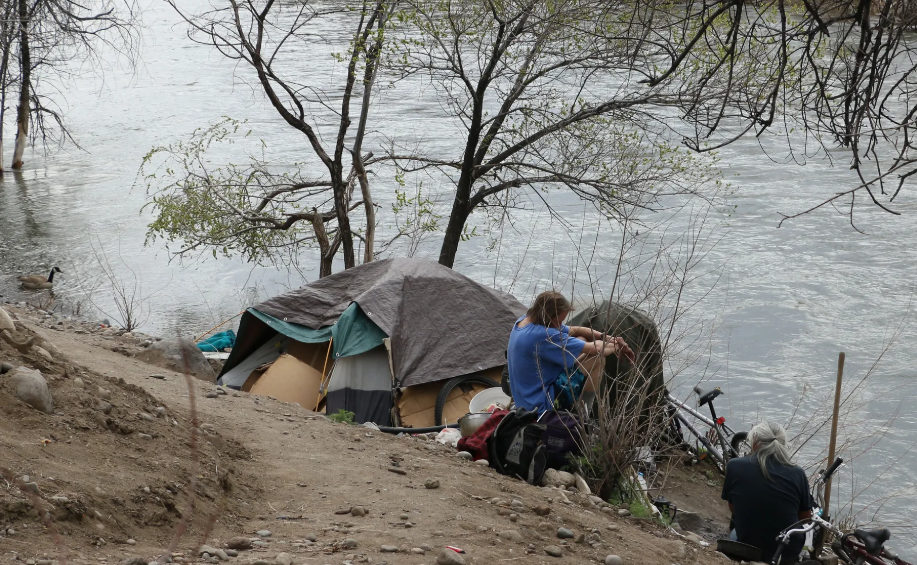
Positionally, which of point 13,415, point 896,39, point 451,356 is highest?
point 896,39

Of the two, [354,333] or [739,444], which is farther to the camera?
[354,333]

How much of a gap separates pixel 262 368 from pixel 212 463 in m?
5.52

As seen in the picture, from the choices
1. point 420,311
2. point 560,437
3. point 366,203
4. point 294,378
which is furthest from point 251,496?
point 366,203

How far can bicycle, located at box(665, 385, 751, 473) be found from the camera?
8320mm

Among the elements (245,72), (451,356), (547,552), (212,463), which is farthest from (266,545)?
(245,72)

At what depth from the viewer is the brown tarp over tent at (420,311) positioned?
9.84m

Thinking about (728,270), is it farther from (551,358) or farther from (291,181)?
(551,358)

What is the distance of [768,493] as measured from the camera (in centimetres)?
602

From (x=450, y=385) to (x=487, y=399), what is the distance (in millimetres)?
1181

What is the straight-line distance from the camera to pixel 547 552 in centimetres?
464

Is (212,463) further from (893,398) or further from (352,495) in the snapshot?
(893,398)

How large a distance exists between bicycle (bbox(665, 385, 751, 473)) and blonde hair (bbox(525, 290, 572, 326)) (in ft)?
5.85

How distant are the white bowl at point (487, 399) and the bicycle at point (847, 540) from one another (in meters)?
2.63

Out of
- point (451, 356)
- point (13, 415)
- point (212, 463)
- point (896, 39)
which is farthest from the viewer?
point (451, 356)
